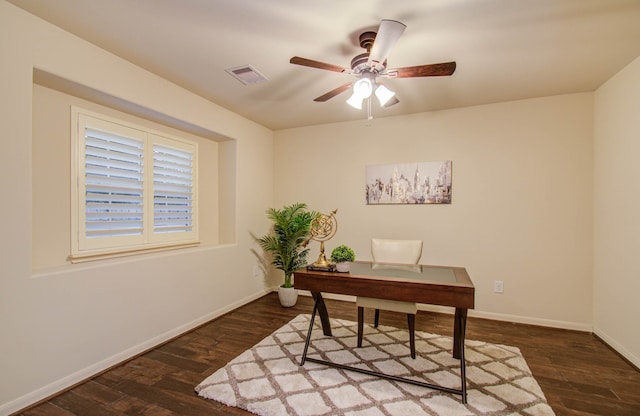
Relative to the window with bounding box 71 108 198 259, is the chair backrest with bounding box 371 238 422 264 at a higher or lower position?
lower

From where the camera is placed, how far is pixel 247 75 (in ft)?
8.21

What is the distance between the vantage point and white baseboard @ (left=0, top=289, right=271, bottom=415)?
170 centimetres

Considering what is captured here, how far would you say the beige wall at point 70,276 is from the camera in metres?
1.68

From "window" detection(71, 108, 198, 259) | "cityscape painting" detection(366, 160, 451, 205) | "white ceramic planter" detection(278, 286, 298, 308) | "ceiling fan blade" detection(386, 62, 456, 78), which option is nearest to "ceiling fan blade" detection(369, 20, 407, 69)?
"ceiling fan blade" detection(386, 62, 456, 78)

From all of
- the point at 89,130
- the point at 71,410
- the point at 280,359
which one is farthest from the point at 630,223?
the point at 89,130

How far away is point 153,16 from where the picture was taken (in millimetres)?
1768

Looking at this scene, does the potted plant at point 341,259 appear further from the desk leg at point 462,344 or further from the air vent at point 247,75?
the air vent at point 247,75

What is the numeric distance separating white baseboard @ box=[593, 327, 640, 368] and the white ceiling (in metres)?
2.33

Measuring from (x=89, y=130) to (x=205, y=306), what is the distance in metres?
1.97

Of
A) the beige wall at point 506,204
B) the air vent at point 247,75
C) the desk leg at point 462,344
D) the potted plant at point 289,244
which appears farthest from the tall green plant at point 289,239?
the desk leg at point 462,344

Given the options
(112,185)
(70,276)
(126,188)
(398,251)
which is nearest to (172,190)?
(126,188)

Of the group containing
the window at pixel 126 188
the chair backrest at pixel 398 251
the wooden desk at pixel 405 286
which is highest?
the window at pixel 126 188

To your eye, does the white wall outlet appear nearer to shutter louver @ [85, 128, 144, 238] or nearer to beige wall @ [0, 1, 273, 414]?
beige wall @ [0, 1, 273, 414]

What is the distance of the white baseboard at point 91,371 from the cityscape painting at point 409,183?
2456mm
